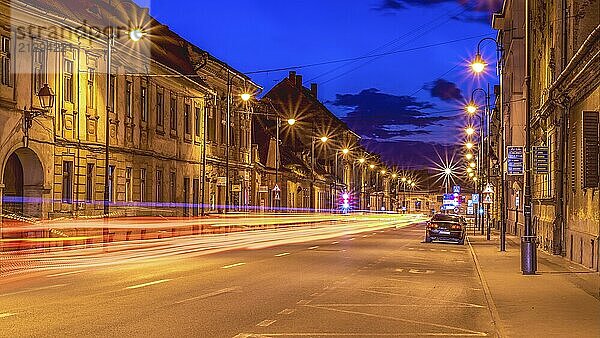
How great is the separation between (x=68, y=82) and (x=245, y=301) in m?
22.8

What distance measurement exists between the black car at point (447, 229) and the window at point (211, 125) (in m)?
18.7

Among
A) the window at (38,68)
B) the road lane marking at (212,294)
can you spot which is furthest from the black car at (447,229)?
the road lane marking at (212,294)

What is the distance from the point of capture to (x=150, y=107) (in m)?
46.8

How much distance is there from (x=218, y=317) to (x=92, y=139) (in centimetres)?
2631

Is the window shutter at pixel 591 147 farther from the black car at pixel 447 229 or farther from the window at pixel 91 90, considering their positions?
the window at pixel 91 90

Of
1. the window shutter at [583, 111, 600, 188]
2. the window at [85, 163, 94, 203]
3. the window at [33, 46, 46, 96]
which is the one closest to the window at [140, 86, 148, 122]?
the window at [85, 163, 94, 203]

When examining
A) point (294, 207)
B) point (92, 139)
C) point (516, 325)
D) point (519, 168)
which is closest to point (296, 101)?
point (294, 207)

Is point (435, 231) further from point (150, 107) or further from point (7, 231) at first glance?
point (7, 231)

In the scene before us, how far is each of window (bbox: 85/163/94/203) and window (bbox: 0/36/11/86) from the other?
758cm

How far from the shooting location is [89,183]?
3872 cm

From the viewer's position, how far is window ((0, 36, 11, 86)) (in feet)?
103

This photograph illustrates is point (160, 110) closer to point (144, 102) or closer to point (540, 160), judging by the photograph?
point (144, 102)

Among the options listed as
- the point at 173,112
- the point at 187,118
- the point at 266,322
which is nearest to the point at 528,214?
the point at 266,322

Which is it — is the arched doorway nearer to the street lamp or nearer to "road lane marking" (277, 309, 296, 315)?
the street lamp
